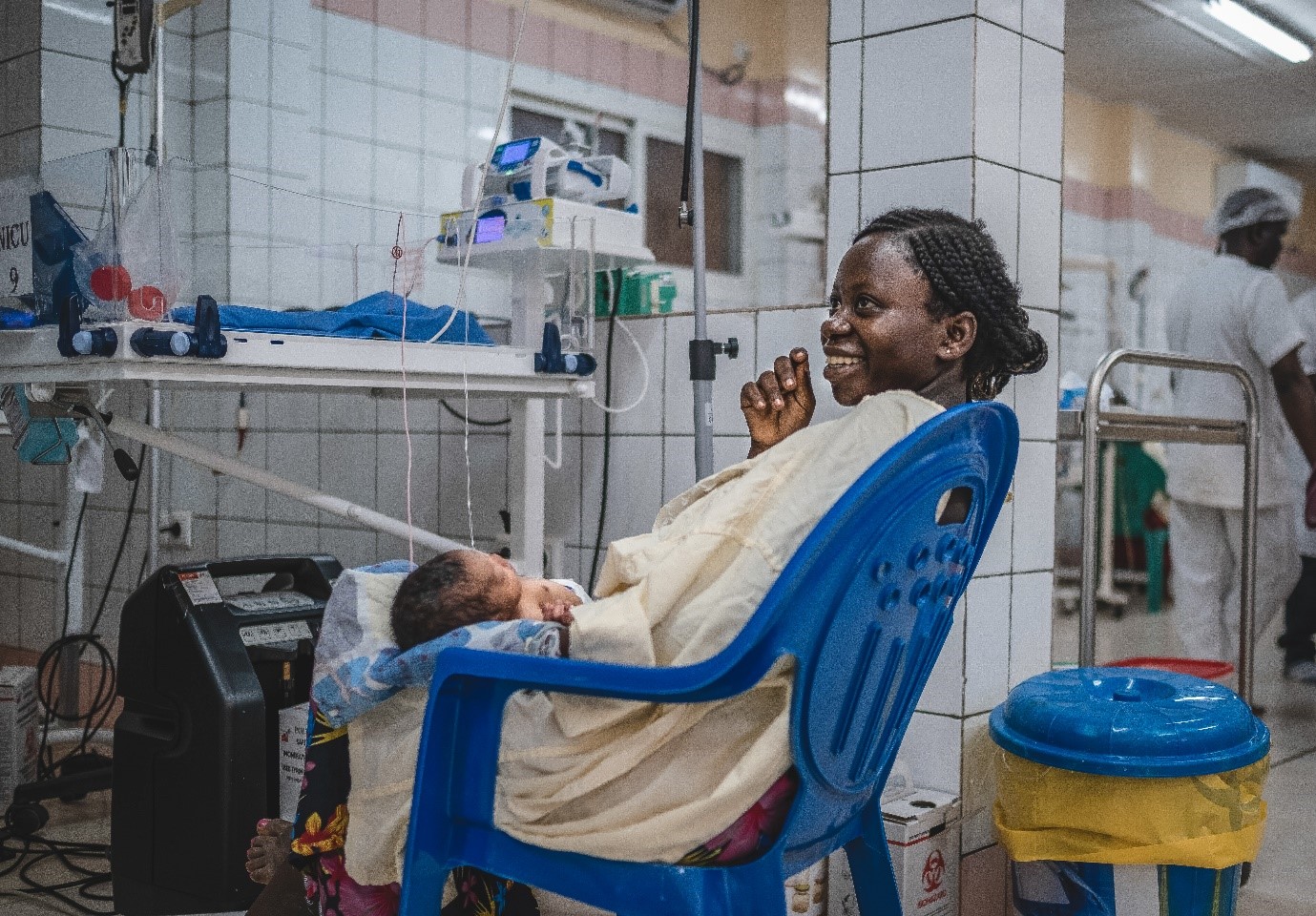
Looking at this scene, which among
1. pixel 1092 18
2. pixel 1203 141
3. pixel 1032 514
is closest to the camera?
pixel 1032 514

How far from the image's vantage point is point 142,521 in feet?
10.2

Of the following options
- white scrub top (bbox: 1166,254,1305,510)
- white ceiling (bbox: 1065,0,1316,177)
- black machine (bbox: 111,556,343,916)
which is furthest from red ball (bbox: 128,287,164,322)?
white ceiling (bbox: 1065,0,1316,177)

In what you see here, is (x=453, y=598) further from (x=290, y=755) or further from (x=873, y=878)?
(x=290, y=755)

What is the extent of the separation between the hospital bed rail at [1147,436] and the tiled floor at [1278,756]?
29cm

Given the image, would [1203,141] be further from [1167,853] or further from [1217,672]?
[1167,853]

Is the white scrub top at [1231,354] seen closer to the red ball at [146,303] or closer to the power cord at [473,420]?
the power cord at [473,420]

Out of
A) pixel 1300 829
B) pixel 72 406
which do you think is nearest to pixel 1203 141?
pixel 1300 829

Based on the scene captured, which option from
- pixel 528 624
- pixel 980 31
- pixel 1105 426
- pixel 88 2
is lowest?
pixel 528 624

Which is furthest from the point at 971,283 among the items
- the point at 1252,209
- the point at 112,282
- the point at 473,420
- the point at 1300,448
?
the point at 1300,448

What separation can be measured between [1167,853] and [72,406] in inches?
66.1

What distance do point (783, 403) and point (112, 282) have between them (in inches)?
35.4

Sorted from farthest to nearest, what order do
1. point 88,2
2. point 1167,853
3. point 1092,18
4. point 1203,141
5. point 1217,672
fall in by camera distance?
1. point 1203,141
2. point 1092,18
3. point 88,2
4. point 1217,672
5. point 1167,853

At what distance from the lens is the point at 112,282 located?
154cm

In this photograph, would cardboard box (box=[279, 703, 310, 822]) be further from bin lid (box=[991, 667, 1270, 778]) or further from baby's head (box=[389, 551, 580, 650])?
bin lid (box=[991, 667, 1270, 778])
